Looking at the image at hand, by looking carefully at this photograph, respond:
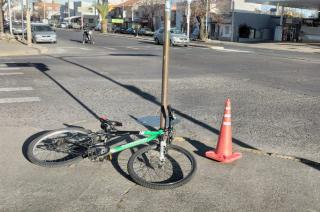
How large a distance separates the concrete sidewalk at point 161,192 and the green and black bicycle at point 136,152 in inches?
6.0

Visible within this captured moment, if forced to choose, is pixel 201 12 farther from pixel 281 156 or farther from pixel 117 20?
pixel 281 156

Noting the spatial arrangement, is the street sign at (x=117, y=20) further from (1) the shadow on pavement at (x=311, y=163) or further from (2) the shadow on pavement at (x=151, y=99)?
(1) the shadow on pavement at (x=311, y=163)

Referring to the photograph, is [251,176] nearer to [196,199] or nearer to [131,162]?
[196,199]

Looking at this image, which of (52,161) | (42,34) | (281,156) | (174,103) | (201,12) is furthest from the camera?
(201,12)

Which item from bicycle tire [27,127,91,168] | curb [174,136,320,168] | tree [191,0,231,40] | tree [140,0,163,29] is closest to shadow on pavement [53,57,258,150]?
curb [174,136,320,168]

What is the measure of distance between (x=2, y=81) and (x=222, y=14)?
49.1 m

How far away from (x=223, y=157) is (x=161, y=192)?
134 cm

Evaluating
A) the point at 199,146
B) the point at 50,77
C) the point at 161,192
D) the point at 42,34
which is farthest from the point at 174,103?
the point at 42,34

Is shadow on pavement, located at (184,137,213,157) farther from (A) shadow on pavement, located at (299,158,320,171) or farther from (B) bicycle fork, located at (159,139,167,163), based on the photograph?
(A) shadow on pavement, located at (299,158,320,171)

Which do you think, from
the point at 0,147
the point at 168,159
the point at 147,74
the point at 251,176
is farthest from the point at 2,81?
the point at 251,176

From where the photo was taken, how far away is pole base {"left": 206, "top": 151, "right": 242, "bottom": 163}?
538 cm

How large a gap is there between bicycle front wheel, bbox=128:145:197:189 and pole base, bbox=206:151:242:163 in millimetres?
575

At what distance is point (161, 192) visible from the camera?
174 inches

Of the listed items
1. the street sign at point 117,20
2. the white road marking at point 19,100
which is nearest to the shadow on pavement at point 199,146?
the white road marking at point 19,100
